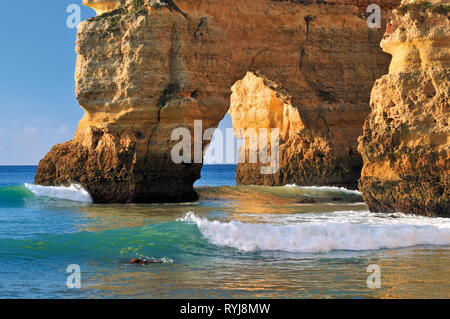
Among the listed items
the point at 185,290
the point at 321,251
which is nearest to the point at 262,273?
the point at 185,290

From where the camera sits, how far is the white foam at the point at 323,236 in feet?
36.3

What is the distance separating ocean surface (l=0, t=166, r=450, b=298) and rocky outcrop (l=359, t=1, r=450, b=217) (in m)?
0.65

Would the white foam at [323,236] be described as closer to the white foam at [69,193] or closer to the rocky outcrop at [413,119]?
the rocky outcrop at [413,119]

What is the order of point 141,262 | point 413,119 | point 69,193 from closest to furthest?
point 141,262 → point 413,119 → point 69,193

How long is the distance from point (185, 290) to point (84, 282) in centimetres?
141

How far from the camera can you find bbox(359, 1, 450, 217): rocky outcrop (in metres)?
14.4

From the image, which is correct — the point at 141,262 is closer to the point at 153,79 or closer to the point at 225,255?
the point at 225,255

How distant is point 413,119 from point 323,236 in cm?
489

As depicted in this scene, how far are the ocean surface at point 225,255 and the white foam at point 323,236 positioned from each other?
0.06 feet

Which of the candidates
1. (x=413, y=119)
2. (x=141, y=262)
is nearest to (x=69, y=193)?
(x=413, y=119)

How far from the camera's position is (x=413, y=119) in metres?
14.8

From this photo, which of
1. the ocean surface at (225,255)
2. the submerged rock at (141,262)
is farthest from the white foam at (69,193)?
the submerged rock at (141,262)

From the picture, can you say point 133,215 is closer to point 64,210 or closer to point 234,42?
point 64,210

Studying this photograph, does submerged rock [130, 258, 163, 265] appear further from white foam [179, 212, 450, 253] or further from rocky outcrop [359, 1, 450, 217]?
rocky outcrop [359, 1, 450, 217]
